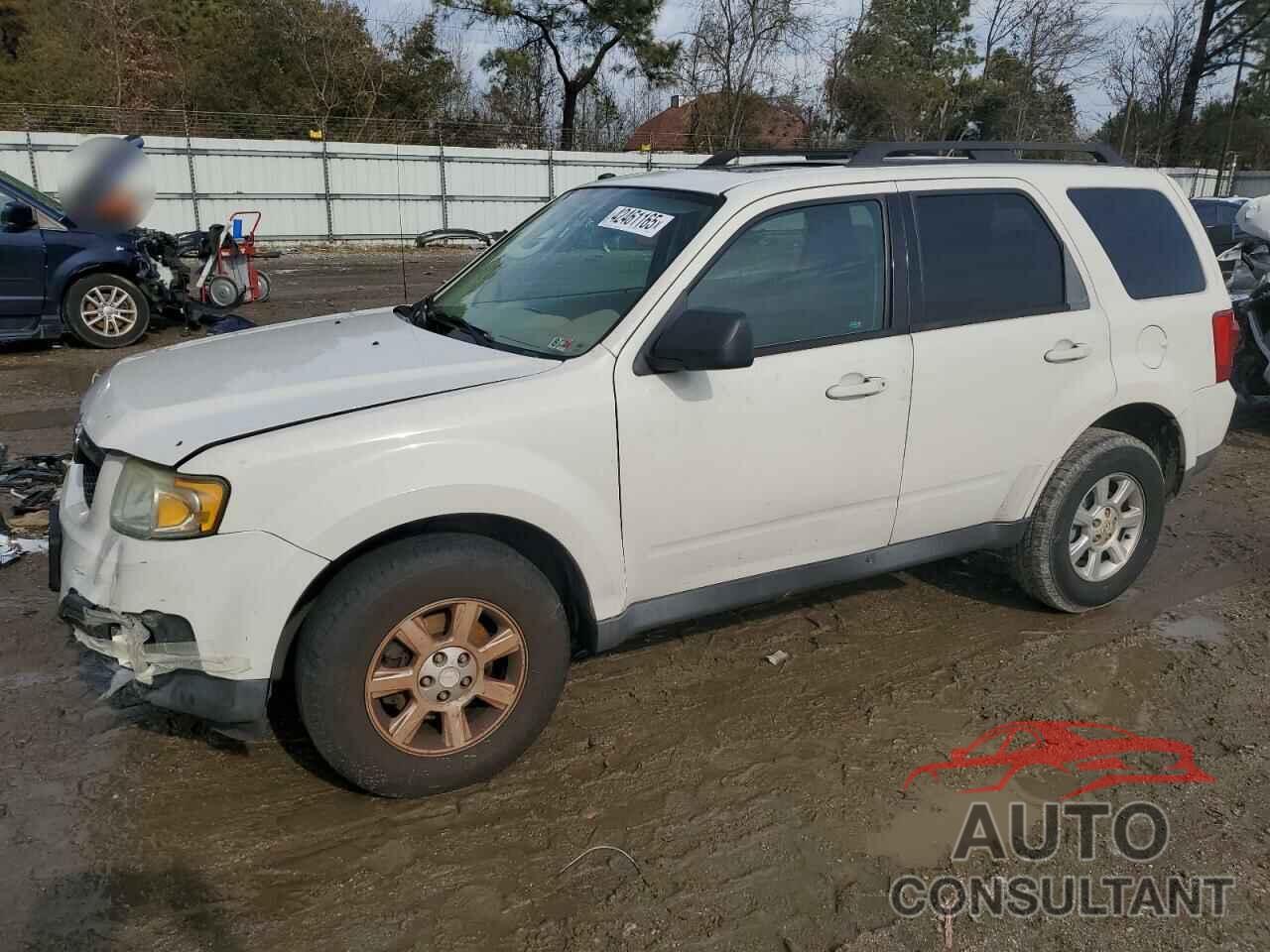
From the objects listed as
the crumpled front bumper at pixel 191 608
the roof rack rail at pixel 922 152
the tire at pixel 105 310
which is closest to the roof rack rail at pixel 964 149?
the roof rack rail at pixel 922 152

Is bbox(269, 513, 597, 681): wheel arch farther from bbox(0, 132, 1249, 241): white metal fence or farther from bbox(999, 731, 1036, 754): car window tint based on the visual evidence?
bbox(0, 132, 1249, 241): white metal fence

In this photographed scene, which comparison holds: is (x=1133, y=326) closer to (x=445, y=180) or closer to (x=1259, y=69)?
(x=445, y=180)

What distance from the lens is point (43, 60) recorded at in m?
29.0

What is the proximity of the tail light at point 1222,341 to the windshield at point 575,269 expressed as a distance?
260 centimetres

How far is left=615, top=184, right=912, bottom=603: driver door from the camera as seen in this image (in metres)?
3.20

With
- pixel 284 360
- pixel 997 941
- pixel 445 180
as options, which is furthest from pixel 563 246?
pixel 445 180

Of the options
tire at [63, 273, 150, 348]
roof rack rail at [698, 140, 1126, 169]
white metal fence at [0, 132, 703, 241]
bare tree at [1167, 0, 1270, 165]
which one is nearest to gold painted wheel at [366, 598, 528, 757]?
roof rack rail at [698, 140, 1126, 169]

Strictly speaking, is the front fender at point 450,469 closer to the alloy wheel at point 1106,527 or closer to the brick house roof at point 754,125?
the alloy wheel at point 1106,527

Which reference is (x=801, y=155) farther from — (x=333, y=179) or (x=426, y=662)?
(x=333, y=179)

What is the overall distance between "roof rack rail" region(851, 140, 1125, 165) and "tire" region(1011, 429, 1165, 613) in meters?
1.27

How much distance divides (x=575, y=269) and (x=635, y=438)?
0.91 m

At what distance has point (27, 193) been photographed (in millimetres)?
9867

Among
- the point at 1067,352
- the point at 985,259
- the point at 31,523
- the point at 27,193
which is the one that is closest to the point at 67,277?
the point at 27,193

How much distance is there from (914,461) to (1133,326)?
129 cm
